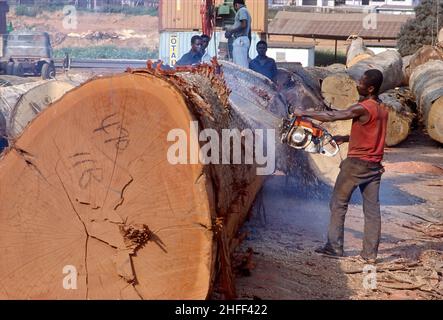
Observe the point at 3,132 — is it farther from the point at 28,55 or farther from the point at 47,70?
the point at 28,55

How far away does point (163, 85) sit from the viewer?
Answer: 4.39m

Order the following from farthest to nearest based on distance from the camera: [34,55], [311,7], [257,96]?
[311,7] < [34,55] < [257,96]

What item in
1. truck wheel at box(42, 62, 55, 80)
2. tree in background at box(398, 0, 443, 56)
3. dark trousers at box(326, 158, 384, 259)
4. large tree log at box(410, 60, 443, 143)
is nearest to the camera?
dark trousers at box(326, 158, 384, 259)

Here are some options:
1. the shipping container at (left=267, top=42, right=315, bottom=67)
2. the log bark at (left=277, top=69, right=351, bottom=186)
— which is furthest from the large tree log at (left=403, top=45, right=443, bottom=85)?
the shipping container at (left=267, top=42, right=315, bottom=67)

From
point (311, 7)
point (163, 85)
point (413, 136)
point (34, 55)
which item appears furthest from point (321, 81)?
point (311, 7)

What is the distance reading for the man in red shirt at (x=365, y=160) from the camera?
20.2 ft

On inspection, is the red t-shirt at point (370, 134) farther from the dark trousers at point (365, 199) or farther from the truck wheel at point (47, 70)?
the truck wheel at point (47, 70)

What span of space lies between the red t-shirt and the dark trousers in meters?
0.07

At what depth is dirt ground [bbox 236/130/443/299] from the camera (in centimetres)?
562

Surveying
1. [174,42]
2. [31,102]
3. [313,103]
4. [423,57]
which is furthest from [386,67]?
[31,102]

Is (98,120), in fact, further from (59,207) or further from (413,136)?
(413,136)

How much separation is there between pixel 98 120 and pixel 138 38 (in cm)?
4455

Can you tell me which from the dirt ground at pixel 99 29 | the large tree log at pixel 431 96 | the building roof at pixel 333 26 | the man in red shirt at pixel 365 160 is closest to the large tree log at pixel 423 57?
the large tree log at pixel 431 96

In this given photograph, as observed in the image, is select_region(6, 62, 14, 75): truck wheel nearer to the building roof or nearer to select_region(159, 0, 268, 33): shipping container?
select_region(159, 0, 268, 33): shipping container
